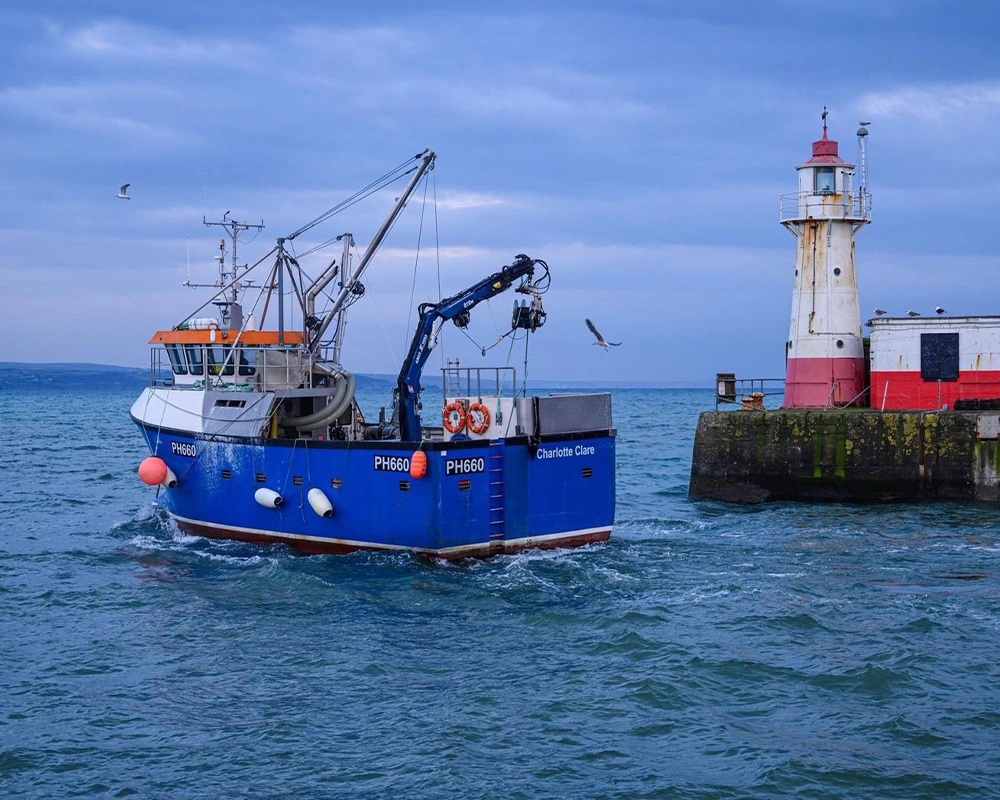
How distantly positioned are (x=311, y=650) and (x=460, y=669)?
2.16m

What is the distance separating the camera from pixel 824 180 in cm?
3000

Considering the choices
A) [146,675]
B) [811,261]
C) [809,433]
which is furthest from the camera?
[811,261]

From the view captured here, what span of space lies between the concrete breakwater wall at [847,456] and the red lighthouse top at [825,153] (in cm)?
672

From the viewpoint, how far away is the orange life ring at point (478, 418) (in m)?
20.6

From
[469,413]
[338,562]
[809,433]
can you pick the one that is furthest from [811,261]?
[338,562]

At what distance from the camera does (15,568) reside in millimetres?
21188

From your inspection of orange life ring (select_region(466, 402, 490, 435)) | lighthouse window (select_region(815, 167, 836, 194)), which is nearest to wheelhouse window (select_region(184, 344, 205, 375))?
orange life ring (select_region(466, 402, 490, 435))

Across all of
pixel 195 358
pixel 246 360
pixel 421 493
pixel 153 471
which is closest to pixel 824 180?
pixel 246 360

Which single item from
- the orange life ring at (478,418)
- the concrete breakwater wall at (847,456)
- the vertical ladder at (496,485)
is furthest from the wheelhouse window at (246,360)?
the concrete breakwater wall at (847,456)

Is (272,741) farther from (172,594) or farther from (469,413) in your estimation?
(469,413)

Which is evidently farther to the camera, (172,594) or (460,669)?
(172,594)

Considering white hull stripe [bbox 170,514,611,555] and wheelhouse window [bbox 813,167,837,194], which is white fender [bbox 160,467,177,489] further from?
wheelhouse window [bbox 813,167,837,194]

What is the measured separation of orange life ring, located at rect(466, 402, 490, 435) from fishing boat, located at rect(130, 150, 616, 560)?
4cm

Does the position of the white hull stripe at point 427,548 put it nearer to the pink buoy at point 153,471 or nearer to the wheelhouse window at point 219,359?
the pink buoy at point 153,471
